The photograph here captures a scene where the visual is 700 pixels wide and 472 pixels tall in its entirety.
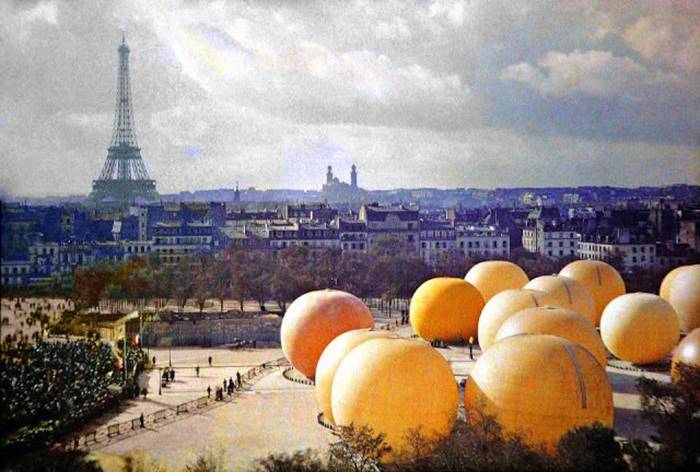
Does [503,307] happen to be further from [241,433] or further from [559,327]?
[241,433]

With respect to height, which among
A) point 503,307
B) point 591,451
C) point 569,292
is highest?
point 569,292

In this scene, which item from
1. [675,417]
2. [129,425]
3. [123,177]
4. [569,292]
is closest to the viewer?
[675,417]

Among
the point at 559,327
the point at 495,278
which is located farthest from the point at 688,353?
the point at 495,278

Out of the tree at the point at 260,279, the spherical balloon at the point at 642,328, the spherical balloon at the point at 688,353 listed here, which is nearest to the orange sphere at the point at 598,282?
the spherical balloon at the point at 642,328

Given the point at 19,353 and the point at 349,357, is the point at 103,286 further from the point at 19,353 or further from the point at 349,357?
the point at 349,357

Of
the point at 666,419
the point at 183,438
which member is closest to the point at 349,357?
the point at 183,438

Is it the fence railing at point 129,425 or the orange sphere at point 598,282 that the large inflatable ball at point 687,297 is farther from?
the fence railing at point 129,425
